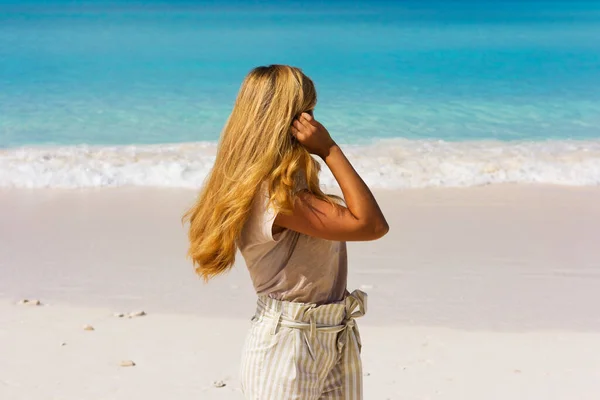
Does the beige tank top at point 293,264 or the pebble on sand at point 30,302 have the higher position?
the beige tank top at point 293,264

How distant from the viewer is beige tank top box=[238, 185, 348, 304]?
236 cm

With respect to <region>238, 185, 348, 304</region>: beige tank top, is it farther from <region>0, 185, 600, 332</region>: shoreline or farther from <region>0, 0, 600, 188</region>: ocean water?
<region>0, 0, 600, 188</region>: ocean water

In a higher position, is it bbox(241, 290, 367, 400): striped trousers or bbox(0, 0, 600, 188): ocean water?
bbox(0, 0, 600, 188): ocean water

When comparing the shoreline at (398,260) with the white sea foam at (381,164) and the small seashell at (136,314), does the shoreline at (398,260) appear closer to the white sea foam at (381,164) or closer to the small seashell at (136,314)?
the small seashell at (136,314)

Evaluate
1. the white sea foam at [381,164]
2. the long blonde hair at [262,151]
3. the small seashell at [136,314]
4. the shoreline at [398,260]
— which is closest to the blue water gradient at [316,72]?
the white sea foam at [381,164]

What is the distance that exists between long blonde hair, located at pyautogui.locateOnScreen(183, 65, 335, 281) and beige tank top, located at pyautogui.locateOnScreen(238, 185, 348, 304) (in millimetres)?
103

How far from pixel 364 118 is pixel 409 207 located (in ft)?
26.4

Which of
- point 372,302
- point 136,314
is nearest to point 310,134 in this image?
point 136,314

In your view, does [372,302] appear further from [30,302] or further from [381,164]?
[381,164]

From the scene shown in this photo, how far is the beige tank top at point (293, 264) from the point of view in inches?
93.0

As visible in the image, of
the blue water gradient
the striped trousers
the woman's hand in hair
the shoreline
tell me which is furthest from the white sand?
the blue water gradient

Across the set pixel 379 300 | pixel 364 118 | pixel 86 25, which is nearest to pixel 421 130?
pixel 364 118

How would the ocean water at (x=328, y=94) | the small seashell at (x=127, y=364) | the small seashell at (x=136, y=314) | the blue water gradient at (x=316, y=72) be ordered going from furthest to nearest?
the blue water gradient at (x=316, y=72)
the ocean water at (x=328, y=94)
the small seashell at (x=136, y=314)
the small seashell at (x=127, y=364)

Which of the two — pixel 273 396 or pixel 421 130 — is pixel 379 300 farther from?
pixel 421 130
